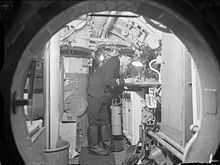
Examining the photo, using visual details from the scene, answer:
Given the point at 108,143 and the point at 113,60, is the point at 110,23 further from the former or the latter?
the point at 108,143

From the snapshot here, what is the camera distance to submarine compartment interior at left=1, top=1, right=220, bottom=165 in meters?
0.78

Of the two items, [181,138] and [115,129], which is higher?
[181,138]

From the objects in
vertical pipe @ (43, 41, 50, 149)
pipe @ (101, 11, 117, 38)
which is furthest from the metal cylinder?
A: vertical pipe @ (43, 41, 50, 149)

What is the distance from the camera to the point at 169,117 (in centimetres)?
191

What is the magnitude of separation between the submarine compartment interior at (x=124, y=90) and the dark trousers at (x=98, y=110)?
141mm

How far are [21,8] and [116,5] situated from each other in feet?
1.25

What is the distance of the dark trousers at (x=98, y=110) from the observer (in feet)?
14.0

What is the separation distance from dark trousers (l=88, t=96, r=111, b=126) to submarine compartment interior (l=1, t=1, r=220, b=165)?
0.14 m

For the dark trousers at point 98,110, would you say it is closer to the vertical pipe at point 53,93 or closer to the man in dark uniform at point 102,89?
the man in dark uniform at point 102,89

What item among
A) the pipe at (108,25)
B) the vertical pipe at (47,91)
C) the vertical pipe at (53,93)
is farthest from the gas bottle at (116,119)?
the vertical pipe at (47,91)

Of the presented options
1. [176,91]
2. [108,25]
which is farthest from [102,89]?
[176,91]

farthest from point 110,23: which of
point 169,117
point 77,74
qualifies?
point 169,117

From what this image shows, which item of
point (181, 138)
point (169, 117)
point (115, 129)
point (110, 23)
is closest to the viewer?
point (181, 138)

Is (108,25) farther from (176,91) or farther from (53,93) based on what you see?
(176,91)
